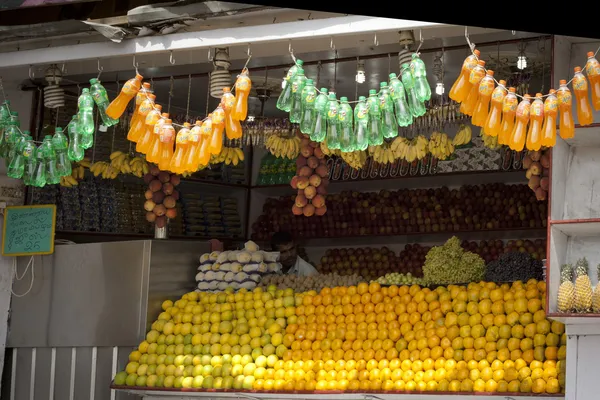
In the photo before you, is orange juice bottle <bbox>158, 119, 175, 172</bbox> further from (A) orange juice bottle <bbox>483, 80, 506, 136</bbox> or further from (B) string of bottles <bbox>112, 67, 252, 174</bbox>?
(A) orange juice bottle <bbox>483, 80, 506, 136</bbox>

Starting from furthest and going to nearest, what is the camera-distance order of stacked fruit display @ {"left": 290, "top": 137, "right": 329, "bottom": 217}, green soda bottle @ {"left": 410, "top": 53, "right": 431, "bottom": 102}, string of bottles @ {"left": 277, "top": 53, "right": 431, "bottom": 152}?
stacked fruit display @ {"left": 290, "top": 137, "right": 329, "bottom": 217} → string of bottles @ {"left": 277, "top": 53, "right": 431, "bottom": 152} → green soda bottle @ {"left": 410, "top": 53, "right": 431, "bottom": 102}

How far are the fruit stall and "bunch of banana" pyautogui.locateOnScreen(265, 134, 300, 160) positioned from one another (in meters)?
0.01

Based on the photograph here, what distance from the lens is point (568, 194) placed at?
4.81 metres

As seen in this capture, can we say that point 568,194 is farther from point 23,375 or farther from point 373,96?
point 23,375

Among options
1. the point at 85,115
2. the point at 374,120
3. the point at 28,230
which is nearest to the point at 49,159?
the point at 85,115

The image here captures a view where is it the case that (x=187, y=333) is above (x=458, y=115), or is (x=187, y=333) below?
below

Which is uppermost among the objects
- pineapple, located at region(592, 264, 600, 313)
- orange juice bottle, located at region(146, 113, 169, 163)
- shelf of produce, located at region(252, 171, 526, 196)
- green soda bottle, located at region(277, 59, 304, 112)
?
green soda bottle, located at region(277, 59, 304, 112)

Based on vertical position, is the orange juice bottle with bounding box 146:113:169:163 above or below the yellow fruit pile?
above

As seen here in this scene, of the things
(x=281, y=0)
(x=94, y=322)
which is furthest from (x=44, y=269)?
(x=281, y=0)

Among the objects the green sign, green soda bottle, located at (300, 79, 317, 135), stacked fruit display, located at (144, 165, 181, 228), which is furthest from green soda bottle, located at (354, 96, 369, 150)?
the green sign

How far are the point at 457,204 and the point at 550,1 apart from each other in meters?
7.48

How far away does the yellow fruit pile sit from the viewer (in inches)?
192

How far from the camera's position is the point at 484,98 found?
438 cm

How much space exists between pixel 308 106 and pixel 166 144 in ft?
3.07
